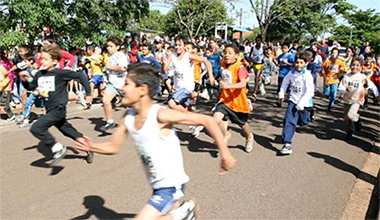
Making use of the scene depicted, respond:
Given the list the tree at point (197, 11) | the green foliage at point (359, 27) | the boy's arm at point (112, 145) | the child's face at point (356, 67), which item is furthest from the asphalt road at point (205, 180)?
the green foliage at point (359, 27)

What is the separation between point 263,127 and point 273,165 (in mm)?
2657

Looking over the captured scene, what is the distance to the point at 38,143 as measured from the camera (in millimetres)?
6551

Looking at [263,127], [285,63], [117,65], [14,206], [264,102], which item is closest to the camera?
[14,206]

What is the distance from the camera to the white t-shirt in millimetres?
6832

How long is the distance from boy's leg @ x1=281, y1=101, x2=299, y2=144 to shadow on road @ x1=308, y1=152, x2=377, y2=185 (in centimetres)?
54

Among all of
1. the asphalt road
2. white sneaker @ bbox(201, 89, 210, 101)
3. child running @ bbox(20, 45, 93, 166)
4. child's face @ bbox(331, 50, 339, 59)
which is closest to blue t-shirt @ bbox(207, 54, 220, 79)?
white sneaker @ bbox(201, 89, 210, 101)

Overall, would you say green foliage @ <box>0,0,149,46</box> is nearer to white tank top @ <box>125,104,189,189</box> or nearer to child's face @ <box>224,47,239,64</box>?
child's face @ <box>224,47,239,64</box>

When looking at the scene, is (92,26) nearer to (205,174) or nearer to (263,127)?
(263,127)

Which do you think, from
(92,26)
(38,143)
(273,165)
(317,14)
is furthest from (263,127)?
(317,14)

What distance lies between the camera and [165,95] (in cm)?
1255

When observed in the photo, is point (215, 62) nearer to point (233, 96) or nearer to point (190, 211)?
point (233, 96)

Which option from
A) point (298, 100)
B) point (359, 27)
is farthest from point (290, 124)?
point (359, 27)

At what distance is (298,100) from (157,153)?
3.90m

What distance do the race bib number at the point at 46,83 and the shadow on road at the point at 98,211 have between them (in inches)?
64.4
